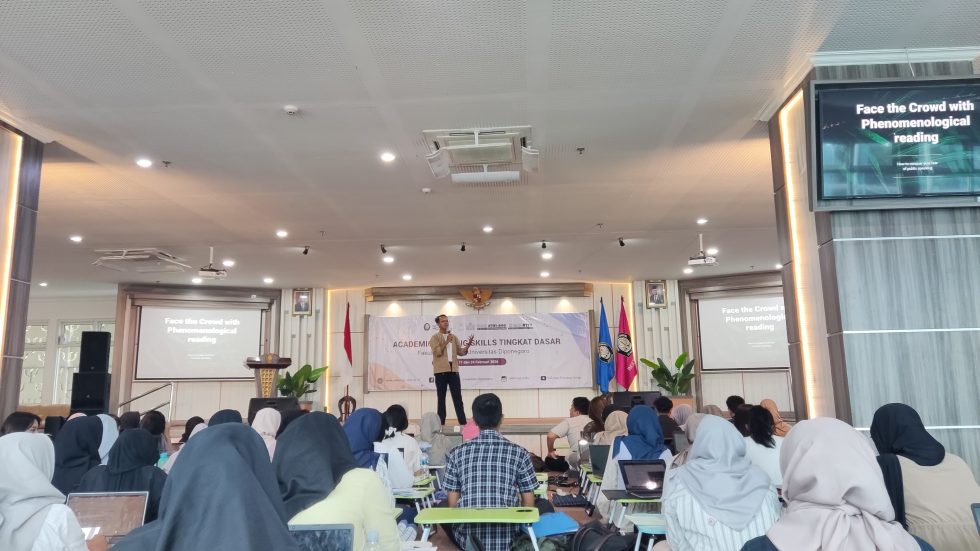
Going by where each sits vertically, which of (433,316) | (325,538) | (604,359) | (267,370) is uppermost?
(433,316)

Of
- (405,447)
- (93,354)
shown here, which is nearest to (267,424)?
(405,447)

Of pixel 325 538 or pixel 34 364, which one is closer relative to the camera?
pixel 325 538

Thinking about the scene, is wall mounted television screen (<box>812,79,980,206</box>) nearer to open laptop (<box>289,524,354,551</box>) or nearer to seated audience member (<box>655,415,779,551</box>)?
seated audience member (<box>655,415,779,551</box>)

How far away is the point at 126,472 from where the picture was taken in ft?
11.2

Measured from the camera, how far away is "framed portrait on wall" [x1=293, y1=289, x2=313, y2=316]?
13.5m

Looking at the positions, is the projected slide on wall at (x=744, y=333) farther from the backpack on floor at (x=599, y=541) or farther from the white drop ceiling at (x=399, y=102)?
the backpack on floor at (x=599, y=541)

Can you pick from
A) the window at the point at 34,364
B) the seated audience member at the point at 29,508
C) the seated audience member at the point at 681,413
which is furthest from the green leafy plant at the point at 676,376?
the window at the point at 34,364

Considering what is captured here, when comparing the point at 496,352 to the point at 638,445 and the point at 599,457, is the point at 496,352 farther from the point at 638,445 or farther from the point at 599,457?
the point at 638,445

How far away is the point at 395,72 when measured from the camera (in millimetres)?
4602

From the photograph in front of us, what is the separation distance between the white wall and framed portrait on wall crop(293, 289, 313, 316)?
42 centimetres

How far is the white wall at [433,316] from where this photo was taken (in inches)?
516

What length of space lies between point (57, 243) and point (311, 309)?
4.82m

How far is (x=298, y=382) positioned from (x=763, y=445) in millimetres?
9862

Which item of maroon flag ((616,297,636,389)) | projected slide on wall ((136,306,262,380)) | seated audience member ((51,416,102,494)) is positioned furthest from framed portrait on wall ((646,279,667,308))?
seated audience member ((51,416,102,494))
